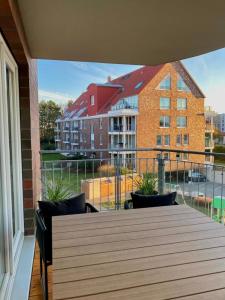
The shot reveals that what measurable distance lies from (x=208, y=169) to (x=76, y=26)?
2.32 metres

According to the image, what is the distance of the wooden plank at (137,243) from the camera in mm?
1366

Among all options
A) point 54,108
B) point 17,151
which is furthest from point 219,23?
point 54,108

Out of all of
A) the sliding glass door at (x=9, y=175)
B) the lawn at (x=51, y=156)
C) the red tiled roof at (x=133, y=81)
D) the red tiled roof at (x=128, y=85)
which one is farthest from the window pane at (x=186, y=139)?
the sliding glass door at (x=9, y=175)

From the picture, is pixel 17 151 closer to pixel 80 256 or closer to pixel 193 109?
pixel 80 256

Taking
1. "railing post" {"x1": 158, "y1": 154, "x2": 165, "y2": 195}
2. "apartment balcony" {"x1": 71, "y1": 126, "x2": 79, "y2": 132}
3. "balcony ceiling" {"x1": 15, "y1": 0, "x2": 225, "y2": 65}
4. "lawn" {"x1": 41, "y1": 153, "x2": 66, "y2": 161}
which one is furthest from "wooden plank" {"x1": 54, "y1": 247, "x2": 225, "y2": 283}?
"apartment balcony" {"x1": 71, "y1": 126, "x2": 79, "y2": 132}

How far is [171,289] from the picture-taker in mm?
1033

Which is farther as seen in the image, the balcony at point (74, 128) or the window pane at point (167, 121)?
the window pane at point (167, 121)

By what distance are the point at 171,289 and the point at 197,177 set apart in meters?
2.86

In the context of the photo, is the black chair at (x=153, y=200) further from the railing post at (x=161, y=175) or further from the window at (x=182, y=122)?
the window at (x=182, y=122)

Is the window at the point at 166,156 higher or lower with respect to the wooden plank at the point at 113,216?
higher

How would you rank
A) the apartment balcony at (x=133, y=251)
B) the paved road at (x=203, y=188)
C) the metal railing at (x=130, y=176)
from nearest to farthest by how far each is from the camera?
the apartment balcony at (x=133, y=251)
the paved road at (x=203, y=188)
the metal railing at (x=130, y=176)

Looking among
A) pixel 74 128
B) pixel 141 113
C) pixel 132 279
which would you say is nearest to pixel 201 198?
pixel 132 279

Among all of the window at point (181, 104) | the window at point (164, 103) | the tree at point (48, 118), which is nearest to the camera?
the tree at point (48, 118)

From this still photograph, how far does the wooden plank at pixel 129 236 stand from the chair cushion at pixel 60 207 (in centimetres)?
69
